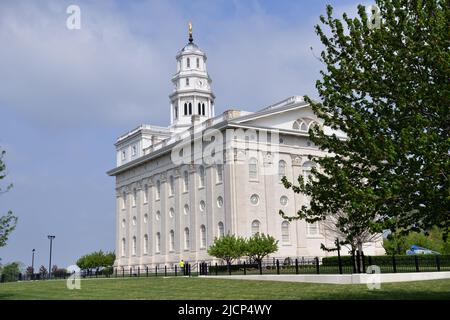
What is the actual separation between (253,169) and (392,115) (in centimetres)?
3737

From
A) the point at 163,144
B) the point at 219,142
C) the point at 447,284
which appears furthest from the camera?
the point at 163,144

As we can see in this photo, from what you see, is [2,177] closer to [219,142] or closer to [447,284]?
[447,284]

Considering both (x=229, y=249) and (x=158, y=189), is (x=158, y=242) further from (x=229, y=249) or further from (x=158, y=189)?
(x=229, y=249)

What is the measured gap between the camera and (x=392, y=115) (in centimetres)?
1527

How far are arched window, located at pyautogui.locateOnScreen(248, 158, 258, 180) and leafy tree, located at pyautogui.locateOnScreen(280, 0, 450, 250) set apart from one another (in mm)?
35219

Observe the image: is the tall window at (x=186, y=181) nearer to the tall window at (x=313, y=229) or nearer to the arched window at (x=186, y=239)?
the arched window at (x=186, y=239)

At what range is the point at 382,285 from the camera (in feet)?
76.3

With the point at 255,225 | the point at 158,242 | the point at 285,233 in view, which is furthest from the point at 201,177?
the point at 158,242

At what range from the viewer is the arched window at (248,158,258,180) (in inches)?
2056

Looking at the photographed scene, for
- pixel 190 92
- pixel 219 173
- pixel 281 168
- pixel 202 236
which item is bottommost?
pixel 202 236

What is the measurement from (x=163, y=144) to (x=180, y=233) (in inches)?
456

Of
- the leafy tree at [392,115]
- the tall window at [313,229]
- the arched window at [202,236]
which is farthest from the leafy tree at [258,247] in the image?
the leafy tree at [392,115]

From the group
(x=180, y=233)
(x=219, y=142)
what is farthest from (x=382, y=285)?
(x=180, y=233)

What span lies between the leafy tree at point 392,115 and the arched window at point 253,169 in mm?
35219
